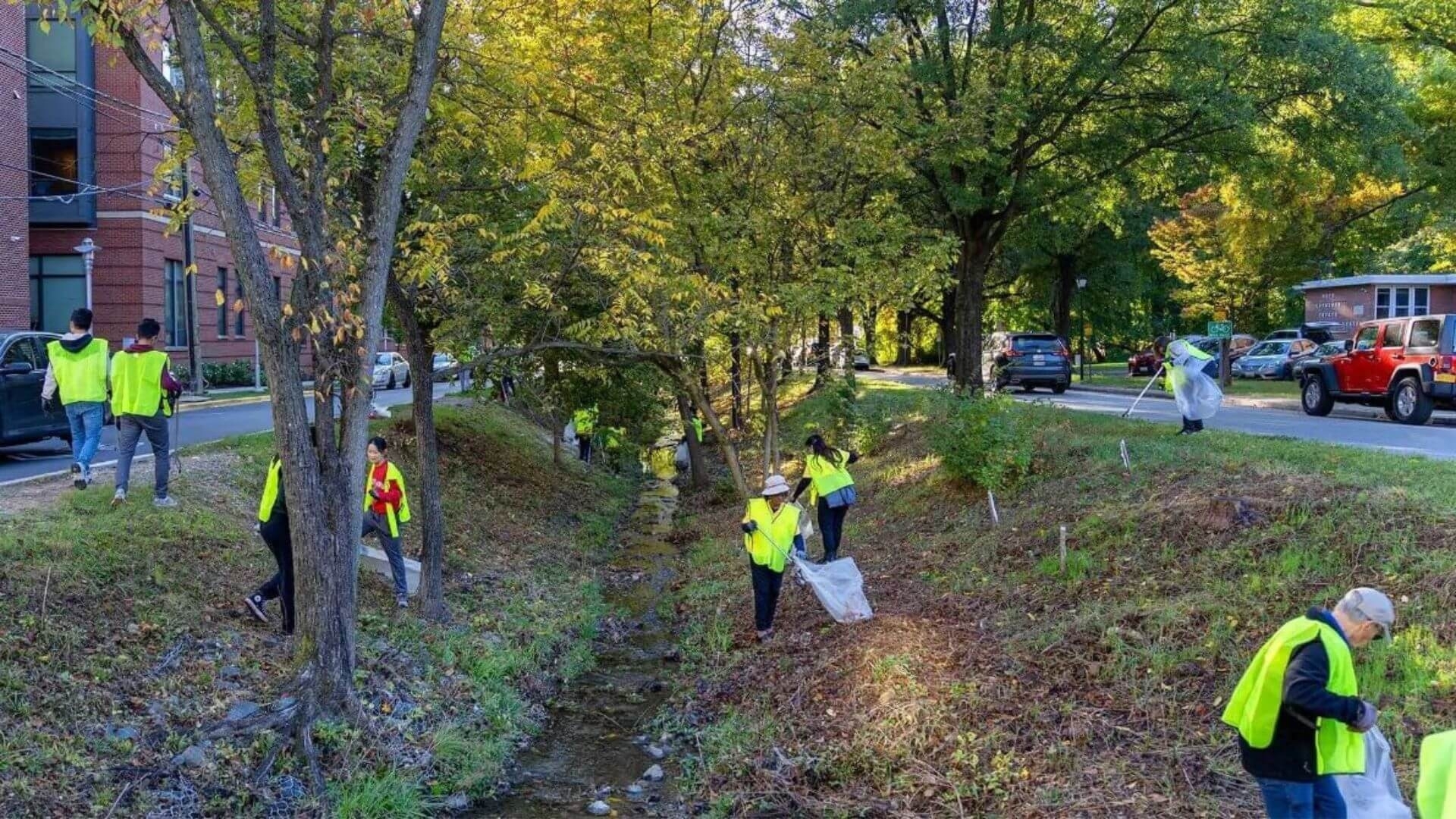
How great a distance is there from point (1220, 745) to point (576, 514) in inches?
547

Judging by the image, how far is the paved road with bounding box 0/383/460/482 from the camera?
43.3 feet

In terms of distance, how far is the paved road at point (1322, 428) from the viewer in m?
14.2

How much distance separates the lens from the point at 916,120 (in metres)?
14.9

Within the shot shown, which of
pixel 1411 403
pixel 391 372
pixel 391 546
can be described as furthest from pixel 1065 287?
pixel 391 546


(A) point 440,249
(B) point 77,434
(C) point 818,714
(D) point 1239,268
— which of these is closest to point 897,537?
(C) point 818,714

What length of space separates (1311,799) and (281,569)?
24.4 feet

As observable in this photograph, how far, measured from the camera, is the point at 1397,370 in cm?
1847

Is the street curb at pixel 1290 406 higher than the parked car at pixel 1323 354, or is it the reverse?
the parked car at pixel 1323 354

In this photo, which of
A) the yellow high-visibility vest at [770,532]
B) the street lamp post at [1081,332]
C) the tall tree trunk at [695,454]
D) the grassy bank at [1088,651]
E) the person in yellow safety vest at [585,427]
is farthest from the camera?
the street lamp post at [1081,332]

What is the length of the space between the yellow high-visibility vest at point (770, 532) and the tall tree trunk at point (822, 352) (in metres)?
6.50

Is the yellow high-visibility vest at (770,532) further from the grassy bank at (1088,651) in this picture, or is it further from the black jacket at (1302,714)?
the black jacket at (1302,714)

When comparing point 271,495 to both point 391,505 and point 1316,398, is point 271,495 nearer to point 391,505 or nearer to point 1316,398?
point 391,505

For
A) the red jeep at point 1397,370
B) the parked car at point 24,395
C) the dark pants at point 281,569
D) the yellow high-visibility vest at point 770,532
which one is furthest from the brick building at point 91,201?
the red jeep at point 1397,370

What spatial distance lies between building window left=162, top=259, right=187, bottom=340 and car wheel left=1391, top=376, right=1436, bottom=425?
102 feet
